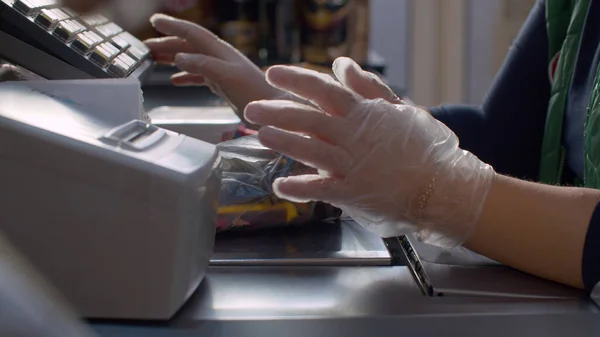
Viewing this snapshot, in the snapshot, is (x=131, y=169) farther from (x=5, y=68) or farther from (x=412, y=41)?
(x=412, y=41)

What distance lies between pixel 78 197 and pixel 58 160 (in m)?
0.03

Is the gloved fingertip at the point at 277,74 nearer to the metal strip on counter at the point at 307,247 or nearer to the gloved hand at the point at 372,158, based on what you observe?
the gloved hand at the point at 372,158

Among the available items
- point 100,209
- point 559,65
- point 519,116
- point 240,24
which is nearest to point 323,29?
point 240,24

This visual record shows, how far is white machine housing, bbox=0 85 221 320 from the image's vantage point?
476mm

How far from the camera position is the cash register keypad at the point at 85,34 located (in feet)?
2.09

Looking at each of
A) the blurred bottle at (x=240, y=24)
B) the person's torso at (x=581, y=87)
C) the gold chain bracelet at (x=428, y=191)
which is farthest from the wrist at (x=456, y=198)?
the blurred bottle at (x=240, y=24)

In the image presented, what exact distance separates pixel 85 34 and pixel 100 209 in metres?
0.28

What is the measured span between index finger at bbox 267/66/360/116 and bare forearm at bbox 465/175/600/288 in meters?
0.14

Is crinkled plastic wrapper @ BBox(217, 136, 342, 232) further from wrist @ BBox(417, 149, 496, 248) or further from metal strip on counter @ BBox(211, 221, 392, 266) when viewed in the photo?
wrist @ BBox(417, 149, 496, 248)

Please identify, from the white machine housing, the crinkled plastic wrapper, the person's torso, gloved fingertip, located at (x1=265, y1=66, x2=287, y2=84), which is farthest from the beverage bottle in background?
the white machine housing

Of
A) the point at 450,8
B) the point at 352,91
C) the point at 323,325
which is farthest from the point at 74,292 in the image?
the point at 450,8

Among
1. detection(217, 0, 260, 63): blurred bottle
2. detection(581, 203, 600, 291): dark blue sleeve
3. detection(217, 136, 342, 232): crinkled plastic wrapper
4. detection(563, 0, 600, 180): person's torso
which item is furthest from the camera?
detection(217, 0, 260, 63): blurred bottle

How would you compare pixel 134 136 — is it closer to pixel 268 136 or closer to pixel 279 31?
pixel 268 136

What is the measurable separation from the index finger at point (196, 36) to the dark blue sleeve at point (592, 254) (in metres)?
0.54
